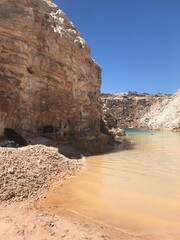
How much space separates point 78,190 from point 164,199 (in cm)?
247

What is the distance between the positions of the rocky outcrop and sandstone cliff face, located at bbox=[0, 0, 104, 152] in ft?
127

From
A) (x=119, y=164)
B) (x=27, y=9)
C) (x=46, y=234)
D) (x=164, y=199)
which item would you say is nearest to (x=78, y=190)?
(x=164, y=199)

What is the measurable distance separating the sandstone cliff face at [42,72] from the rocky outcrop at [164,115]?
127ft

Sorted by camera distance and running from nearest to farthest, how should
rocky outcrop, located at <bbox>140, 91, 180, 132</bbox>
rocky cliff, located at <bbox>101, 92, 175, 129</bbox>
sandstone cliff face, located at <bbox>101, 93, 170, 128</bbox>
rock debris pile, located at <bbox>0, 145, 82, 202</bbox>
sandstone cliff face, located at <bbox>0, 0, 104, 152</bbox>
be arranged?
rock debris pile, located at <bbox>0, 145, 82, 202</bbox> → sandstone cliff face, located at <bbox>0, 0, 104, 152</bbox> → rocky outcrop, located at <bbox>140, 91, 180, 132</bbox> → rocky cliff, located at <bbox>101, 92, 175, 129</bbox> → sandstone cliff face, located at <bbox>101, 93, 170, 128</bbox>

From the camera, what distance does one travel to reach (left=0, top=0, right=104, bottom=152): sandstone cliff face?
12.6 metres

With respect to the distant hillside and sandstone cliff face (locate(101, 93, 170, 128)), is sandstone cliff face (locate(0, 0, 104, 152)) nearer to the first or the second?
the distant hillside

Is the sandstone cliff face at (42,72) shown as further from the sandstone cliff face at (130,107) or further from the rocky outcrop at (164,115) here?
the sandstone cliff face at (130,107)

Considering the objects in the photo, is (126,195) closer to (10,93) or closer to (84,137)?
(10,93)

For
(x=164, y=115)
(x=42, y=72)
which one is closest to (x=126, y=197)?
(x=42, y=72)

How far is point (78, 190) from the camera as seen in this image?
26.4 feet

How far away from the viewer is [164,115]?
6619 cm

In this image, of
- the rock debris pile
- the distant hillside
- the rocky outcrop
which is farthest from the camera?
the distant hillside

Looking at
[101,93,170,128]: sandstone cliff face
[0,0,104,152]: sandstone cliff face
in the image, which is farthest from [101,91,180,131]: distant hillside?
[0,0,104,152]: sandstone cliff face

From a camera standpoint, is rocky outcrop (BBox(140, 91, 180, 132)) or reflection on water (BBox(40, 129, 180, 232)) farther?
rocky outcrop (BBox(140, 91, 180, 132))
